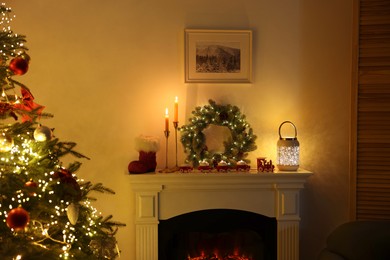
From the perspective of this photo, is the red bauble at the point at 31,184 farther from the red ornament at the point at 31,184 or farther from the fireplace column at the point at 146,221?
the fireplace column at the point at 146,221

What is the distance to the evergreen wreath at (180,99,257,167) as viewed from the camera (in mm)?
3305

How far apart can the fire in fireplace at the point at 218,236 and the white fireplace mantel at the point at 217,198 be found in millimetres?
53

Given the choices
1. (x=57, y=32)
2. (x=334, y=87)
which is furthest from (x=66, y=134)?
(x=334, y=87)

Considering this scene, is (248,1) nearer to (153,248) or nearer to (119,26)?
(119,26)

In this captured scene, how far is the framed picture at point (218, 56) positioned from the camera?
11.2 ft

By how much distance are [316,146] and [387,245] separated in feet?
3.40

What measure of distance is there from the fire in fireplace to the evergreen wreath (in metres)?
0.41

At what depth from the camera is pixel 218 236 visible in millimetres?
3387

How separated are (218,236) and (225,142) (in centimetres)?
73

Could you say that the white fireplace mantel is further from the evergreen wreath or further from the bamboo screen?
the bamboo screen

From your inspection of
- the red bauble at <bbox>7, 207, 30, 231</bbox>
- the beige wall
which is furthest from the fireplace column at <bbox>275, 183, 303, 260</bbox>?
the red bauble at <bbox>7, 207, 30, 231</bbox>

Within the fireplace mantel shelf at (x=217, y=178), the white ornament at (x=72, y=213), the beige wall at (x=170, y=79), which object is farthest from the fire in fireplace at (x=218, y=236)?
the white ornament at (x=72, y=213)

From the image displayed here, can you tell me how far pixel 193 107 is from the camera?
346 centimetres

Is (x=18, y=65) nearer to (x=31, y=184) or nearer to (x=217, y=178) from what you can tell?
(x=31, y=184)
